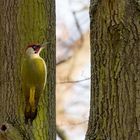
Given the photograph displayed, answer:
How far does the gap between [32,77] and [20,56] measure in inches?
9.9

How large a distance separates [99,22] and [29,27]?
3.41 ft

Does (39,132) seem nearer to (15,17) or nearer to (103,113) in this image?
(15,17)

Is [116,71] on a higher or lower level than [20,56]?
higher

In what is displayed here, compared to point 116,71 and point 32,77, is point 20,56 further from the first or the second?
point 116,71

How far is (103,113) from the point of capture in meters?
1.80

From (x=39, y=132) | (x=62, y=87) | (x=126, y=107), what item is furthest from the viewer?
(x=62, y=87)

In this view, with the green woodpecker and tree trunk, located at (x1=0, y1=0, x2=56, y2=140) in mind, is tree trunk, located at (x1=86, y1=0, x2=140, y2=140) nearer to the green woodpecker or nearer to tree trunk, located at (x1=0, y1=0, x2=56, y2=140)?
the green woodpecker

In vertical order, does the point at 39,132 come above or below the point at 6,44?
below

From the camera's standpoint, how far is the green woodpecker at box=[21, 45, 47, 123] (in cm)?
257

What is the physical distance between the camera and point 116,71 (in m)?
1.78

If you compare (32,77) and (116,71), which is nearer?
(116,71)

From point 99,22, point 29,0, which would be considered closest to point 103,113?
point 99,22

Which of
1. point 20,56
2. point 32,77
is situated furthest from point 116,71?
point 20,56

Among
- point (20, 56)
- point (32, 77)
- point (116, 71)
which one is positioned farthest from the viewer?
point (20, 56)
